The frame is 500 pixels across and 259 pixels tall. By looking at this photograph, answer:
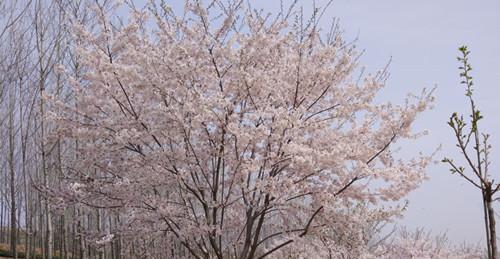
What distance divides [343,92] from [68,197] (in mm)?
4456

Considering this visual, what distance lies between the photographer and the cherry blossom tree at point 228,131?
622 centimetres

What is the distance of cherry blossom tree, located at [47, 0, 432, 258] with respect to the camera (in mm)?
6223

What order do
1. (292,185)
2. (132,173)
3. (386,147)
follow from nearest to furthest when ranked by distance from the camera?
(292,185), (386,147), (132,173)

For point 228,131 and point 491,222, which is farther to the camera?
point 228,131

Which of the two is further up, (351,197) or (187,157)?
(187,157)

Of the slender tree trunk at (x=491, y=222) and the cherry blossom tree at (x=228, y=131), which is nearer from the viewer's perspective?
the slender tree trunk at (x=491, y=222)

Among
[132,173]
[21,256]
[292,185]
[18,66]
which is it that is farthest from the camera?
[21,256]

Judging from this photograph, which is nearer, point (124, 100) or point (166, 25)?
point (124, 100)

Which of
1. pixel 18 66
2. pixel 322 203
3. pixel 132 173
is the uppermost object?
pixel 18 66

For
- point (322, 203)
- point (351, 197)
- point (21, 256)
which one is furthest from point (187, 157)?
point (21, 256)

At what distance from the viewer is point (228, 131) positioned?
246 inches

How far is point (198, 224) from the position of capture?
682 centimetres

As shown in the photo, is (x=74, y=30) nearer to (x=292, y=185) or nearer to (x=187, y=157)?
(x=187, y=157)

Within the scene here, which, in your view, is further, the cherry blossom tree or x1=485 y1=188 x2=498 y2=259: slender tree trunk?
the cherry blossom tree
